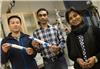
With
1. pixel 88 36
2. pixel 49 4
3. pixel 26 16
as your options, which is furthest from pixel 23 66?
pixel 49 4

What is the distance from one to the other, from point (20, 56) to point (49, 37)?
0.50 m

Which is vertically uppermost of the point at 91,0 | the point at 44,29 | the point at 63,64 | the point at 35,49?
the point at 91,0

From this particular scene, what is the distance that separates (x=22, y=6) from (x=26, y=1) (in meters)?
0.16

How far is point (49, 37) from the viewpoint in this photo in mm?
3117

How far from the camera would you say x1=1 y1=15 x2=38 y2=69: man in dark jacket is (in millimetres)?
2766

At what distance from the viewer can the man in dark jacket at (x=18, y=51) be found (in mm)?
2766

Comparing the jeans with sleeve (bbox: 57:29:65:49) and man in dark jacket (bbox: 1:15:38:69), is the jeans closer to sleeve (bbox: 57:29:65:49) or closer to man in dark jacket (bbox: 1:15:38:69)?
sleeve (bbox: 57:29:65:49)

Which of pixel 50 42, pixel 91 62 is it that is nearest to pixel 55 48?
pixel 50 42

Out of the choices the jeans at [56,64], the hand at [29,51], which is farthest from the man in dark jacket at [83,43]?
the jeans at [56,64]

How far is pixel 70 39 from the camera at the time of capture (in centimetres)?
258

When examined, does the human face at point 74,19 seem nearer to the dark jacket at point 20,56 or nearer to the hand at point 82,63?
the hand at point 82,63

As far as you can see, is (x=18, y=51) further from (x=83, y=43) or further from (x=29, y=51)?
(x=83, y=43)

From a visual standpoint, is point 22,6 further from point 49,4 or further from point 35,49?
Result: point 35,49

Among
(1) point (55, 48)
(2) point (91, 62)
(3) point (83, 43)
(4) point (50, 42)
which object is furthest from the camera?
(4) point (50, 42)
